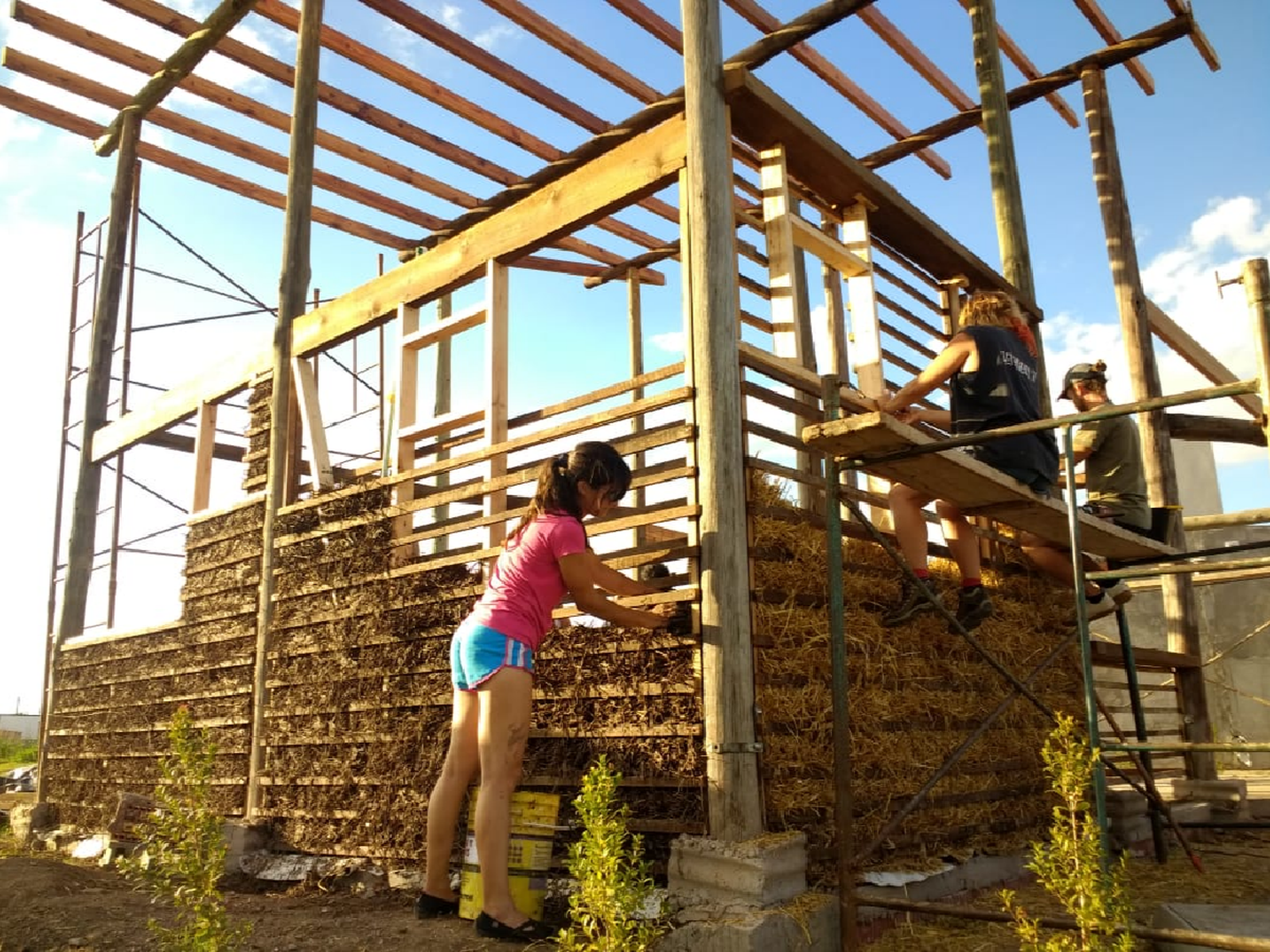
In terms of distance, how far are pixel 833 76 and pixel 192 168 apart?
666 centimetres

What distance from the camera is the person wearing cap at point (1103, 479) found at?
6152 millimetres

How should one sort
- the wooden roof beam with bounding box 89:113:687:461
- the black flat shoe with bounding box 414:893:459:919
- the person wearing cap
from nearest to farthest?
the black flat shoe with bounding box 414:893:459:919
the wooden roof beam with bounding box 89:113:687:461
the person wearing cap

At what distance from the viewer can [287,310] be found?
7973 millimetres

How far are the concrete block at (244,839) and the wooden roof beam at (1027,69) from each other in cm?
883

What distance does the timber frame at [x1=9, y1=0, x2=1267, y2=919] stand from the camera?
462 centimetres

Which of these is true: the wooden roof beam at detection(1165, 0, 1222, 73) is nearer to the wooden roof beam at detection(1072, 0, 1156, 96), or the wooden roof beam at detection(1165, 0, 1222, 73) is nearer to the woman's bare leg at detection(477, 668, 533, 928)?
the wooden roof beam at detection(1072, 0, 1156, 96)

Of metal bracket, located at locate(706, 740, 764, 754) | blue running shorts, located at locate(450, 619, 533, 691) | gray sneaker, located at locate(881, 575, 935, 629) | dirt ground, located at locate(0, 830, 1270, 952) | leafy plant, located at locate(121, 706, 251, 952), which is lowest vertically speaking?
dirt ground, located at locate(0, 830, 1270, 952)

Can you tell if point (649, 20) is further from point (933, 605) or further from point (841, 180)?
point (933, 605)

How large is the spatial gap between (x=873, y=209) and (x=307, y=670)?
467 cm

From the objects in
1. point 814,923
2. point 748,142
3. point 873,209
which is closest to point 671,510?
point 814,923

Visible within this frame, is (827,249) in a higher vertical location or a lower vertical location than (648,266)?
lower

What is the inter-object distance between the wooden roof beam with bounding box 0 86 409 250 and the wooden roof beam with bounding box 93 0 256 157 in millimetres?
320

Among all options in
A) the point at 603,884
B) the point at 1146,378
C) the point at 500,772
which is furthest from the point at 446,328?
the point at 1146,378

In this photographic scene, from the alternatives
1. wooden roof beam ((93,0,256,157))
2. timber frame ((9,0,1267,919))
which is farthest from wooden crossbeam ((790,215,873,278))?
wooden roof beam ((93,0,256,157))
